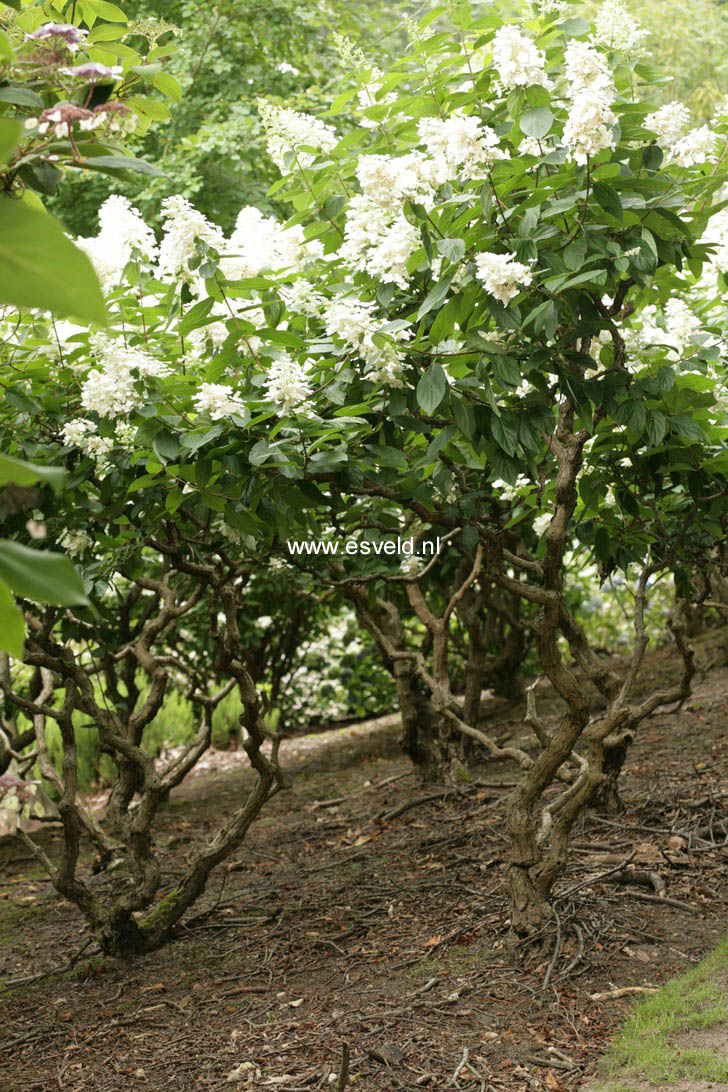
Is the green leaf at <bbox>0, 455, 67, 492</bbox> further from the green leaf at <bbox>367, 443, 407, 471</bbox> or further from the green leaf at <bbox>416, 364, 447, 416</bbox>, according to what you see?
the green leaf at <bbox>367, 443, 407, 471</bbox>

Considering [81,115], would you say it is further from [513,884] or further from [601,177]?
[513,884]

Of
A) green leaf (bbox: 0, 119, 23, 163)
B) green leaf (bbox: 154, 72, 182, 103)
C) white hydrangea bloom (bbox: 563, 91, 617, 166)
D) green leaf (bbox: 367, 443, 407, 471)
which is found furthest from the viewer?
green leaf (bbox: 367, 443, 407, 471)

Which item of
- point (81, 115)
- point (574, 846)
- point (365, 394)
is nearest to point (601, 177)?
point (365, 394)

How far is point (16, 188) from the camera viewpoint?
133 centimetres

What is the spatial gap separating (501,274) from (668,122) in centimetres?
70

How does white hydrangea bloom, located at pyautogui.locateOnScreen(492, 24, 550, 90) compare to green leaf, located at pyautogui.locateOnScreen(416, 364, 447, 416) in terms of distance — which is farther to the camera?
green leaf, located at pyautogui.locateOnScreen(416, 364, 447, 416)

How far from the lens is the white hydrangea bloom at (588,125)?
2.19 meters

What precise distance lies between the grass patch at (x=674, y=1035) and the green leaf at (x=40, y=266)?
260 centimetres

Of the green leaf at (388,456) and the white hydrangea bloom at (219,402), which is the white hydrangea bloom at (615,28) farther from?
the white hydrangea bloom at (219,402)

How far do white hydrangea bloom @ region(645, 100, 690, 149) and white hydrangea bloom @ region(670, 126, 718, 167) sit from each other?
0.03 meters

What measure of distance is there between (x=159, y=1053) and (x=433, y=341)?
2.14 m

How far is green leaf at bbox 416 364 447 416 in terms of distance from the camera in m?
2.34

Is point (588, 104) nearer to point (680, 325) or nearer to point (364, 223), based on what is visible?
point (364, 223)

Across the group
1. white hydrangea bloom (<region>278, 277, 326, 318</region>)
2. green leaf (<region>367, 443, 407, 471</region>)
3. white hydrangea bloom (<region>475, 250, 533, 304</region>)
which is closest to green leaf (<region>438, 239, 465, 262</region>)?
white hydrangea bloom (<region>475, 250, 533, 304</region>)
